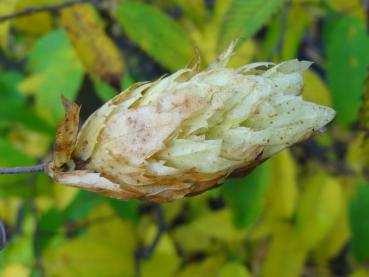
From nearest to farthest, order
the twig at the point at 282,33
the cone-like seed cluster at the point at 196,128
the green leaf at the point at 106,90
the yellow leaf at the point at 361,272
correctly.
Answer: the cone-like seed cluster at the point at 196,128, the twig at the point at 282,33, the green leaf at the point at 106,90, the yellow leaf at the point at 361,272

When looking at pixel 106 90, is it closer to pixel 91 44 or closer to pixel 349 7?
pixel 91 44

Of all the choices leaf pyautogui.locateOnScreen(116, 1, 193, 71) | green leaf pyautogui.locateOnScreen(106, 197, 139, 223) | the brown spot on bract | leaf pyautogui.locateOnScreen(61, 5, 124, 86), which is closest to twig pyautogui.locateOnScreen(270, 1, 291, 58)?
leaf pyautogui.locateOnScreen(116, 1, 193, 71)

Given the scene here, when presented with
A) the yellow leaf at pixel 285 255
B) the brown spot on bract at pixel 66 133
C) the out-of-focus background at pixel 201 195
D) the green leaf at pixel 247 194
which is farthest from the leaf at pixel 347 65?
the brown spot on bract at pixel 66 133

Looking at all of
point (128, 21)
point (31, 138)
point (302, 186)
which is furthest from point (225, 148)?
point (31, 138)

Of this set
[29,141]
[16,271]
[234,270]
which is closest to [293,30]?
[234,270]

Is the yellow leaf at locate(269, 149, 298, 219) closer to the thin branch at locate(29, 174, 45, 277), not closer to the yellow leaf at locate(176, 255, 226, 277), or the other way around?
the yellow leaf at locate(176, 255, 226, 277)

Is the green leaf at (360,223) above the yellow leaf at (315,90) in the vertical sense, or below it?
below

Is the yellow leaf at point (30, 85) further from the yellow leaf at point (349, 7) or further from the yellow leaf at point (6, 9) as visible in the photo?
the yellow leaf at point (349, 7)
